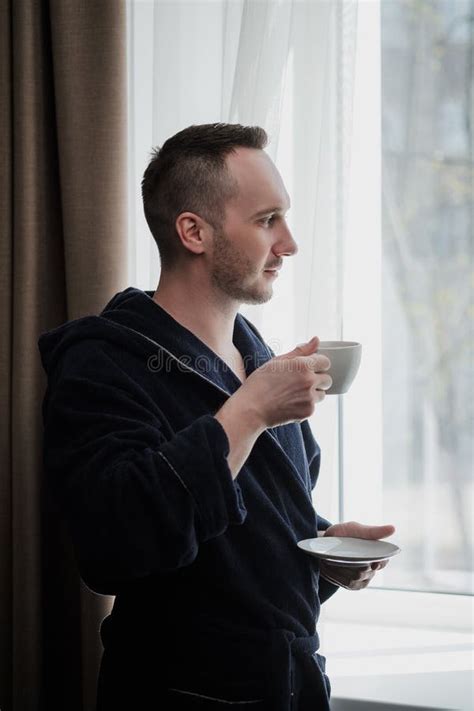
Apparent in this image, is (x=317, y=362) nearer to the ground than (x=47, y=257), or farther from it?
nearer to the ground

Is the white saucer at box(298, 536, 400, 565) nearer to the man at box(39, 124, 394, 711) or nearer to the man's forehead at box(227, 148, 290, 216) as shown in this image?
the man at box(39, 124, 394, 711)

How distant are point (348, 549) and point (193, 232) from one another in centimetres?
60

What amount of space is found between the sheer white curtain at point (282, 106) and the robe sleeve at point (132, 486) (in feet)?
2.02

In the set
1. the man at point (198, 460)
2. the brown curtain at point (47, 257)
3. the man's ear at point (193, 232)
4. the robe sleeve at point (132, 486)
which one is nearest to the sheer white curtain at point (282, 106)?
the brown curtain at point (47, 257)

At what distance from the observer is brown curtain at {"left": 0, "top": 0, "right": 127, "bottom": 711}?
5.93 ft

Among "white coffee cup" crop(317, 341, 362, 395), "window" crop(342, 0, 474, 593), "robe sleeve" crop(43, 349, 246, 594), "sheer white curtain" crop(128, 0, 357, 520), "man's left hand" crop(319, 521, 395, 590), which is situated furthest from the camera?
"window" crop(342, 0, 474, 593)

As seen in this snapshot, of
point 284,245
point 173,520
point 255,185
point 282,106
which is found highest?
point 282,106

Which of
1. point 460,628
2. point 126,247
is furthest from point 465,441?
point 126,247

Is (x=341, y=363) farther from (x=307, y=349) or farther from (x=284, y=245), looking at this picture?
(x=284, y=245)

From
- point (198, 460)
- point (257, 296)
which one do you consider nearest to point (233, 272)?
point (257, 296)

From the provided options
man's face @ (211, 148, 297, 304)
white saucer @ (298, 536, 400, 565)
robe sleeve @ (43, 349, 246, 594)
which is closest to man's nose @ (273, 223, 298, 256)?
man's face @ (211, 148, 297, 304)

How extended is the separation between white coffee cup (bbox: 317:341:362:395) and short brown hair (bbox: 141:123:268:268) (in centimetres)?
31

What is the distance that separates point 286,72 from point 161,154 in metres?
0.42

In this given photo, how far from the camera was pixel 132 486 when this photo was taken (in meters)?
1.17
